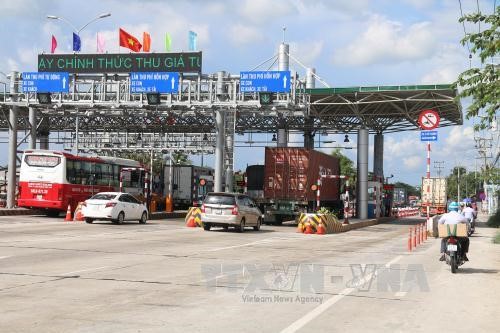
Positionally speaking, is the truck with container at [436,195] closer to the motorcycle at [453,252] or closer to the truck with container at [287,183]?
the truck with container at [287,183]

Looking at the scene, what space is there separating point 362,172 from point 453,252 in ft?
118

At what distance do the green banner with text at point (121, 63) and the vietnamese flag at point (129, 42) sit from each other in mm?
831

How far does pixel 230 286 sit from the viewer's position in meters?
11.2

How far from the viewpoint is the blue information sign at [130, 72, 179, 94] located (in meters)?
38.5

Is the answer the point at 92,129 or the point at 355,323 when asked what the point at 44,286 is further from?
the point at 92,129

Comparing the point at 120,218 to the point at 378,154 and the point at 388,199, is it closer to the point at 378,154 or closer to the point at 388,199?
the point at 378,154

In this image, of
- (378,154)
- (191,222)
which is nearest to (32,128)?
(191,222)

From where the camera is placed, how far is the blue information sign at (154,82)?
1517 inches

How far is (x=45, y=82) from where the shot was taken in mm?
39531

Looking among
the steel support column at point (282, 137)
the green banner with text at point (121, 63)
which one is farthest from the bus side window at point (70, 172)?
the steel support column at point (282, 137)

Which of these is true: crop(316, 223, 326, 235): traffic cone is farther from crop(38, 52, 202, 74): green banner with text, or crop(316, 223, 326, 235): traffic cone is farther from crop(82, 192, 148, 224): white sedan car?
crop(38, 52, 202, 74): green banner with text

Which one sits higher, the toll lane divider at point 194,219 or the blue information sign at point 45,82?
the blue information sign at point 45,82

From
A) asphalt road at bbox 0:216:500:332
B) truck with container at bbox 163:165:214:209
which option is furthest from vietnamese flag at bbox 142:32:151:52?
asphalt road at bbox 0:216:500:332

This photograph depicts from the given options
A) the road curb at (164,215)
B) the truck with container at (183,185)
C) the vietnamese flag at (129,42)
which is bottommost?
the road curb at (164,215)
